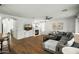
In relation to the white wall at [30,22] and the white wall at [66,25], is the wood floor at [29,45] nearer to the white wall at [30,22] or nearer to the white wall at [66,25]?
the white wall at [30,22]

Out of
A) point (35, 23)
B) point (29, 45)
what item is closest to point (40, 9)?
point (35, 23)

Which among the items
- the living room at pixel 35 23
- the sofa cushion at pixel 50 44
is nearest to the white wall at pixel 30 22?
the living room at pixel 35 23

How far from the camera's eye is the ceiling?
1.52m

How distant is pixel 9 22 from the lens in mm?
1539

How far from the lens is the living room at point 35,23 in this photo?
1.53 metres

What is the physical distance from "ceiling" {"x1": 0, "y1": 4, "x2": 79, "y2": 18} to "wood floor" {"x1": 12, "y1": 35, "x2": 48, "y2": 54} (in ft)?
1.17

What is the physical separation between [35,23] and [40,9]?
0.70 feet

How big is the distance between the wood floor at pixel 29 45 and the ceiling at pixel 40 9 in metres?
0.36

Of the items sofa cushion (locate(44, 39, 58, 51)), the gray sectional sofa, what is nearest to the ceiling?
the gray sectional sofa

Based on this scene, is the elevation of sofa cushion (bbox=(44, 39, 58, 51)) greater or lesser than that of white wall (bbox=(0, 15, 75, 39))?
lesser

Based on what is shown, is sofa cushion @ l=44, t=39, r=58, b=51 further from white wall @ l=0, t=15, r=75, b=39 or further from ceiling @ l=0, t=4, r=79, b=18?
ceiling @ l=0, t=4, r=79, b=18
